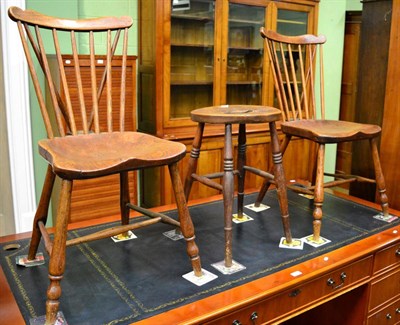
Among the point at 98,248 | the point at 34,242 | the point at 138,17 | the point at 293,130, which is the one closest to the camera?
the point at 34,242

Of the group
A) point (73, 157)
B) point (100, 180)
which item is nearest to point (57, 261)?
point (73, 157)

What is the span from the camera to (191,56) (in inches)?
127

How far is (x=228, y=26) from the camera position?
10.7ft

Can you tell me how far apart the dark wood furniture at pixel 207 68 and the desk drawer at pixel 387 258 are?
1.49 m

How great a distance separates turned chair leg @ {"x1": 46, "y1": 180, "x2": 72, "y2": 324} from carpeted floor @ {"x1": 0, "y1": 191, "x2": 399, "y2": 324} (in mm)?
83

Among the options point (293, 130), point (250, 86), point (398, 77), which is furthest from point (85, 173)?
point (250, 86)

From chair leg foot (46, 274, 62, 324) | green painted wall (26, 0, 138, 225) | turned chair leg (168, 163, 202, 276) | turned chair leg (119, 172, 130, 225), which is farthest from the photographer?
green painted wall (26, 0, 138, 225)

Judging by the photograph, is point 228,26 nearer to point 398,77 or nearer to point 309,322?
point 398,77

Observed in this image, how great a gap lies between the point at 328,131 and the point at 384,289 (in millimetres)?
760

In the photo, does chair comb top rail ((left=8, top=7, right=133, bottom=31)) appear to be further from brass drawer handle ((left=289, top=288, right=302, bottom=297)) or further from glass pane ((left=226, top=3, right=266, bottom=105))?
glass pane ((left=226, top=3, right=266, bottom=105))

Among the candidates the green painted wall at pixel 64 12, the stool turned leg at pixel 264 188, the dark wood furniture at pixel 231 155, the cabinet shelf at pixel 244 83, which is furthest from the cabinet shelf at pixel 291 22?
the dark wood furniture at pixel 231 155

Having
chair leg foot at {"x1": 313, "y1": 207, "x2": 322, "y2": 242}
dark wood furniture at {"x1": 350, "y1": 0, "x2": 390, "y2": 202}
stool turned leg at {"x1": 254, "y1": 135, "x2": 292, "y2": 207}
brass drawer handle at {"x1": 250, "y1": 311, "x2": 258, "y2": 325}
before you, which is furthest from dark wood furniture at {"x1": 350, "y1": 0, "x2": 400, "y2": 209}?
brass drawer handle at {"x1": 250, "y1": 311, "x2": 258, "y2": 325}

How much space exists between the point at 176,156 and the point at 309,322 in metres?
1.20

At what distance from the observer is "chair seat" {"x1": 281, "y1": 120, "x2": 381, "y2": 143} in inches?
77.6
